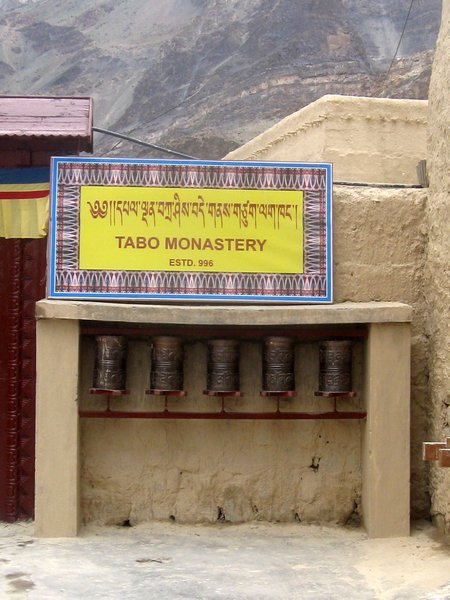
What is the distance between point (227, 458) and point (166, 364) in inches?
38.8

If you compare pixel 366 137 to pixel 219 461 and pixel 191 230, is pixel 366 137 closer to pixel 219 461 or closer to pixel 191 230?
pixel 191 230

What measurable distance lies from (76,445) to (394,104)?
603 centimetres

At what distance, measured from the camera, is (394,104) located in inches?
435

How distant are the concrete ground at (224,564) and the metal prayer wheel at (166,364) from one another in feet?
3.93

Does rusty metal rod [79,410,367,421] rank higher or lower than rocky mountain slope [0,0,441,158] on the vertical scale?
lower

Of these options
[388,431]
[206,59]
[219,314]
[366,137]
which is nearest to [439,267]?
[388,431]

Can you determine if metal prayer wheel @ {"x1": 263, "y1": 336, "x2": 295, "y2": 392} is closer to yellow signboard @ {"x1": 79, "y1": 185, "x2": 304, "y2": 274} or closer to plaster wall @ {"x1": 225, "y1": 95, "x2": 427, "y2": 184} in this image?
yellow signboard @ {"x1": 79, "y1": 185, "x2": 304, "y2": 274}

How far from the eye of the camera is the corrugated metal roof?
316 inches

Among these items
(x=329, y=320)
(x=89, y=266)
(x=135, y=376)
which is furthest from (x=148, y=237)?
(x=329, y=320)

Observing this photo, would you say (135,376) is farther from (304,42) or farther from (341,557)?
(304,42)

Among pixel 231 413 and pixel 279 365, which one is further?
pixel 231 413

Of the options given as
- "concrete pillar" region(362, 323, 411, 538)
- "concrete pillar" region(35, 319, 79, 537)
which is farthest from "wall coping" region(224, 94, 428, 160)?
"concrete pillar" region(35, 319, 79, 537)

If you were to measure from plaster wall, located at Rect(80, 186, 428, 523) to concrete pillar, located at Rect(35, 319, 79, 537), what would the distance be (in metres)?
0.37

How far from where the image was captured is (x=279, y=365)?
750 centimetres
